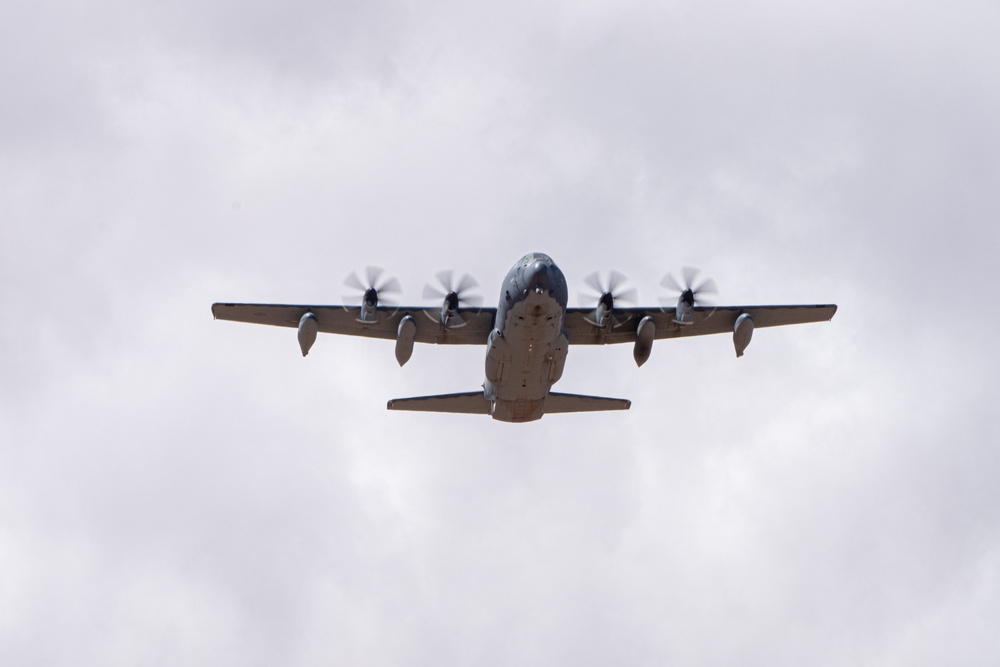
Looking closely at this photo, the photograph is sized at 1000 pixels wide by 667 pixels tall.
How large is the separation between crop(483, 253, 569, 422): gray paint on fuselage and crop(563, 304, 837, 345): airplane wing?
299 cm

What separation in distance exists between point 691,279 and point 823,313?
6.39 meters

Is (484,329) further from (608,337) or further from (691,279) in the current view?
(691,279)

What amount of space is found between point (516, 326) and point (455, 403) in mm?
6248

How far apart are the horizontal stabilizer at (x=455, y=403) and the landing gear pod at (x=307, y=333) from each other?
196 inches

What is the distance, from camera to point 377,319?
44.1 m

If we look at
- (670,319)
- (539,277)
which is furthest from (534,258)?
(670,319)

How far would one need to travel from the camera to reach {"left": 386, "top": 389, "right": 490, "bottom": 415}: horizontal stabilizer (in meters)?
45.0

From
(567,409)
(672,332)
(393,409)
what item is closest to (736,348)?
(672,332)

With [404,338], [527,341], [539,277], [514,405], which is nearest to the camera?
[539,277]

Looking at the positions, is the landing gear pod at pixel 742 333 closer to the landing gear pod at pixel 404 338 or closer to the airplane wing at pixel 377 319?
the airplane wing at pixel 377 319

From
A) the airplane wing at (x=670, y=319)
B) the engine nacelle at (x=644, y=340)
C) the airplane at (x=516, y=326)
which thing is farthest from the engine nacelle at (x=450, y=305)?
the engine nacelle at (x=644, y=340)

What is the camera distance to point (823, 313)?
46906mm

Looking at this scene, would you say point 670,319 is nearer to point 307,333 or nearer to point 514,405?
point 514,405

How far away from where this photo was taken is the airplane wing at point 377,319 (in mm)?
44281
